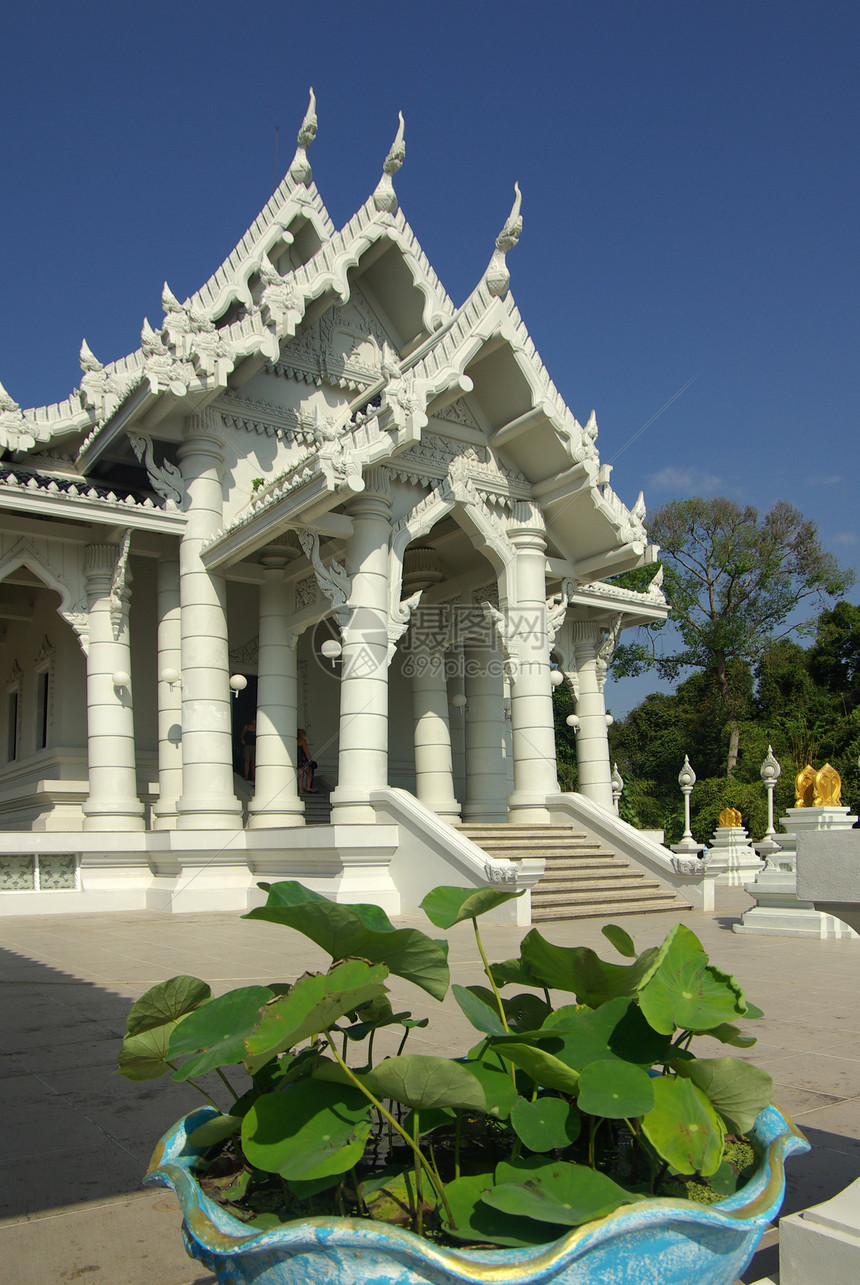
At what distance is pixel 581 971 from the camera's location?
1.87 metres

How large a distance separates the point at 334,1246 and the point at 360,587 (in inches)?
371

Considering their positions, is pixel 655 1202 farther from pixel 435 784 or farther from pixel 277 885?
pixel 435 784

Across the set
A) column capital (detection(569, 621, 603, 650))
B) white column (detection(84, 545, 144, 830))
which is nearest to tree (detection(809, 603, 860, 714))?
column capital (detection(569, 621, 603, 650))

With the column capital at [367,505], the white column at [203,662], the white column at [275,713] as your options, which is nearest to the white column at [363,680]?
the column capital at [367,505]

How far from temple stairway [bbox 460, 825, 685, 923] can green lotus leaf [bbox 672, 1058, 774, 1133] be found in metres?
7.88

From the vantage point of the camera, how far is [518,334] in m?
11.6

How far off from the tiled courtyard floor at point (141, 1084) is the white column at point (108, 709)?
2745 mm

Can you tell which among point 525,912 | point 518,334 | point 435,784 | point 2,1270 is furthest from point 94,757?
point 2,1270

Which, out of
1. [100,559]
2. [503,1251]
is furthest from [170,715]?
[503,1251]

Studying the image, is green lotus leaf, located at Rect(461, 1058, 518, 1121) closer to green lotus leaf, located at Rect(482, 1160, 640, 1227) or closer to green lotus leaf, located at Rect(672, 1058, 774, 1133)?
green lotus leaf, located at Rect(482, 1160, 640, 1227)

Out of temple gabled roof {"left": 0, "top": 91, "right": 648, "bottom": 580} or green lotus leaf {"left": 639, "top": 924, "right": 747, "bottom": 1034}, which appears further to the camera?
temple gabled roof {"left": 0, "top": 91, "right": 648, "bottom": 580}

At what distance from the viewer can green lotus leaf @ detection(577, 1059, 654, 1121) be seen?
57.4 inches

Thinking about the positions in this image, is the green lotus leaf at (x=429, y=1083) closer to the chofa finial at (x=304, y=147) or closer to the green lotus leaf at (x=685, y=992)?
the green lotus leaf at (x=685, y=992)

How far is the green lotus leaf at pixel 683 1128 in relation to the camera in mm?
1495
